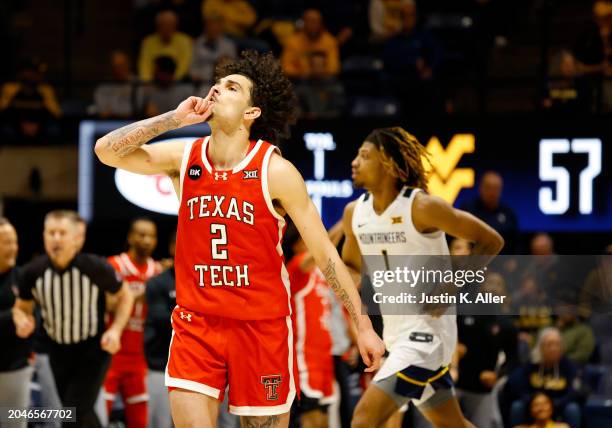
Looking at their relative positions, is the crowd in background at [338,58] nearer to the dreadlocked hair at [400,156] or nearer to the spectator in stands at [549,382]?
the spectator in stands at [549,382]

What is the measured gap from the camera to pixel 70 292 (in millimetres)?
7910

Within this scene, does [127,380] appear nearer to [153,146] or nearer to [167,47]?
[167,47]

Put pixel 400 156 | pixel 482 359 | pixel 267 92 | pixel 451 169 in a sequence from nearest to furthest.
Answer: pixel 267 92
pixel 400 156
pixel 482 359
pixel 451 169

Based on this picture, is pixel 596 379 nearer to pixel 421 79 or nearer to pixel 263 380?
pixel 421 79

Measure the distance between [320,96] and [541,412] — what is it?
353cm

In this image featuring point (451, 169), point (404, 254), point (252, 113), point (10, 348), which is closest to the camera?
point (252, 113)

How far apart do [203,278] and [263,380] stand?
0.52 metres

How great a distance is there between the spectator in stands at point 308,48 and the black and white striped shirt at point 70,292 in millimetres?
4062

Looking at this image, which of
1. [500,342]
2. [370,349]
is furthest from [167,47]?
[370,349]

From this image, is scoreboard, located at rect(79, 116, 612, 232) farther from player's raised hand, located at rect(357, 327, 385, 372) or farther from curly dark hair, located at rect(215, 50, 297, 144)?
player's raised hand, located at rect(357, 327, 385, 372)

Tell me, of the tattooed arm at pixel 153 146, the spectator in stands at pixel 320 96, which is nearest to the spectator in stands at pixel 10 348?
the spectator in stands at pixel 320 96

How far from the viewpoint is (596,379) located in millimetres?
9562

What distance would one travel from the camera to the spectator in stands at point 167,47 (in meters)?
11.8

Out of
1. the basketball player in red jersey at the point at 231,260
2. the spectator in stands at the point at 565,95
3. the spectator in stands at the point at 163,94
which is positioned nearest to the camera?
the basketball player in red jersey at the point at 231,260
